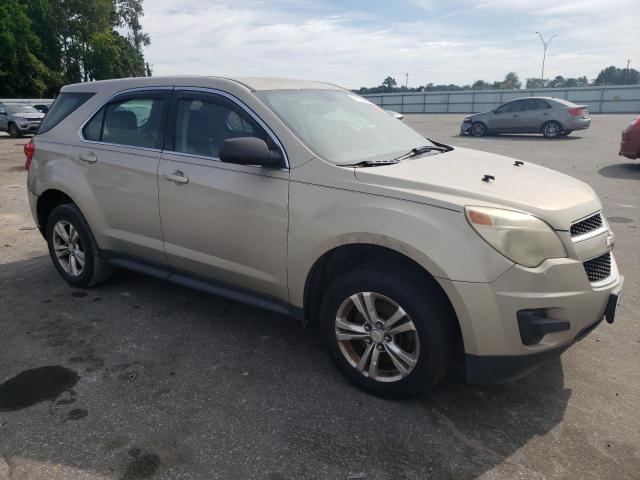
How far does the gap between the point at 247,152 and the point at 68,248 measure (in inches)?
98.4

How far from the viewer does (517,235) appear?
2520mm

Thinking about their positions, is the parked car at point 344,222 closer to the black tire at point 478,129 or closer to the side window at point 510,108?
the side window at point 510,108

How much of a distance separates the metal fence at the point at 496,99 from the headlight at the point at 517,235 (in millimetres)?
38590

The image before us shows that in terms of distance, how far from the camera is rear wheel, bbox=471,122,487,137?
19.8m

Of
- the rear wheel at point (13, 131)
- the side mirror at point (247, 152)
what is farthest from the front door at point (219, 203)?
the rear wheel at point (13, 131)

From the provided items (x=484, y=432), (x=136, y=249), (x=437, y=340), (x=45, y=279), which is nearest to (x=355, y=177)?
(x=437, y=340)

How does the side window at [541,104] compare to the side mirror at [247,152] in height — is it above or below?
below

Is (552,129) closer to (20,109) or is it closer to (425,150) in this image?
(425,150)

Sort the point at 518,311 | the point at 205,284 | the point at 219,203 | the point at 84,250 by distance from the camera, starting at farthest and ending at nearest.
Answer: the point at 84,250 < the point at 205,284 < the point at 219,203 < the point at 518,311

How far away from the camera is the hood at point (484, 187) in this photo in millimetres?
2650

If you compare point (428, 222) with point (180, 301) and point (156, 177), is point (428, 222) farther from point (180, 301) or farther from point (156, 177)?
point (180, 301)

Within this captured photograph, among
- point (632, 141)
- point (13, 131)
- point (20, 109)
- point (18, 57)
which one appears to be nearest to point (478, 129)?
point (632, 141)

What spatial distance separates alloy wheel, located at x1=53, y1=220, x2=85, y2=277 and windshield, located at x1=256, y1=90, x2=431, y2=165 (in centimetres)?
231

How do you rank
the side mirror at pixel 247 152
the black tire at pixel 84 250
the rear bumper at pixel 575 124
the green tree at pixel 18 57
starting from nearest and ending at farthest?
the side mirror at pixel 247 152
the black tire at pixel 84 250
the rear bumper at pixel 575 124
the green tree at pixel 18 57
